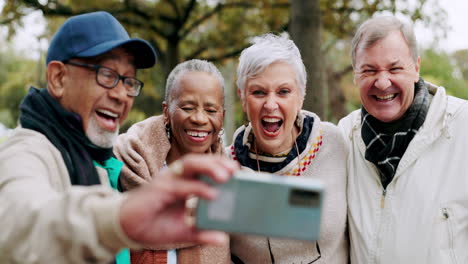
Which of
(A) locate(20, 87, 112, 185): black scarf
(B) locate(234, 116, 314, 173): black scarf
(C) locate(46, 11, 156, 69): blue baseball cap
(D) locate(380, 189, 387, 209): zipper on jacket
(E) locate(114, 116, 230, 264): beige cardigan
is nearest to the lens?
(A) locate(20, 87, 112, 185): black scarf

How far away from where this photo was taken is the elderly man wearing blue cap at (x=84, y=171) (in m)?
1.36

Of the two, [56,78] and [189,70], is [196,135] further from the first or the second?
[56,78]

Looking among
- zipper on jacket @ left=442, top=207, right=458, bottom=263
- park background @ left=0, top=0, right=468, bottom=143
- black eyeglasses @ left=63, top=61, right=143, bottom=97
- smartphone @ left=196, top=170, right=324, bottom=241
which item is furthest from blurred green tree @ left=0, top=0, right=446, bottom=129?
smartphone @ left=196, top=170, right=324, bottom=241

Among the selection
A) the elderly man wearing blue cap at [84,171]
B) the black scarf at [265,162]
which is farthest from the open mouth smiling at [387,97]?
the elderly man wearing blue cap at [84,171]

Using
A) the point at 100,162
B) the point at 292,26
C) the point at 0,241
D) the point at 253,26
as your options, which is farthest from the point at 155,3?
A: the point at 0,241

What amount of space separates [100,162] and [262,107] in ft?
4.13

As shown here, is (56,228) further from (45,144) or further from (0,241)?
(45,144)

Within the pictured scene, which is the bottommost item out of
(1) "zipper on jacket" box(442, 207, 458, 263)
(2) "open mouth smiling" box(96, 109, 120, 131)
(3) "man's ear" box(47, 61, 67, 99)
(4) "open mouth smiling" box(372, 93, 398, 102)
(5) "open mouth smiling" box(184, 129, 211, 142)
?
(1) "zipper on jacket" box(442, 207, 458, 263)

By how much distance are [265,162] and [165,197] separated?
1930 mm

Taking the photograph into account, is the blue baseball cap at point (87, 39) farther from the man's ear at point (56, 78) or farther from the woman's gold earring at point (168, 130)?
the woman's gold earring at point (168, 130)

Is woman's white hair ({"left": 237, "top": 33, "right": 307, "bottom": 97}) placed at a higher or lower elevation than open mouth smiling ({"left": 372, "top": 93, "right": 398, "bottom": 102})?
higher

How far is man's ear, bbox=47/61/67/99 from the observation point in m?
2.15

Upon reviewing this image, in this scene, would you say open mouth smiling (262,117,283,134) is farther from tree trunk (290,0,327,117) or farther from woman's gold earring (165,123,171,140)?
tree trunk (290,0,327,117)

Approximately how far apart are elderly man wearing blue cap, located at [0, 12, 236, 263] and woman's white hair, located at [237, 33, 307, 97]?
0.93m
